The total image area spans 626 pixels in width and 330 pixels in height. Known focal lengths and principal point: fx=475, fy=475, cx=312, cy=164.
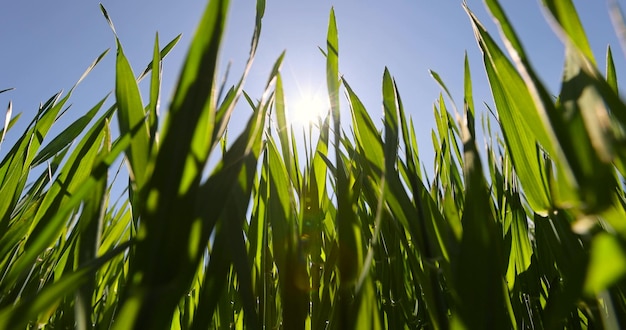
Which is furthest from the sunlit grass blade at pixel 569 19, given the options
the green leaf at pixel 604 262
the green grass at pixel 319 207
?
the green leaf at pixel 604 262

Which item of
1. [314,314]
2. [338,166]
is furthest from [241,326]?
[338,166]

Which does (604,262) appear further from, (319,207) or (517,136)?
(319,207)

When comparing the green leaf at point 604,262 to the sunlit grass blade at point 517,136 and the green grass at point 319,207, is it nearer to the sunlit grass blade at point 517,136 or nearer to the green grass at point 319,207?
the green grass at point 319,207

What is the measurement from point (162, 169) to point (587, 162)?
0.66 ft

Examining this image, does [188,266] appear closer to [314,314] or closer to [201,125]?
[201,125]

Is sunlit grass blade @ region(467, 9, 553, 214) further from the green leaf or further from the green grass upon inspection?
the green leaf

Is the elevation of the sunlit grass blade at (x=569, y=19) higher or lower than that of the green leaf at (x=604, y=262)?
higher

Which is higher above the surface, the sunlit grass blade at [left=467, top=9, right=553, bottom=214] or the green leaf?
the sunlit grass blade at [left=467, top=9, right=553, bottom=214]

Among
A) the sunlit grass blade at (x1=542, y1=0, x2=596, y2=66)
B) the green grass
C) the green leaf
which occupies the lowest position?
the green leaf

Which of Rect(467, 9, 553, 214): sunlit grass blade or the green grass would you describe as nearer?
the green grass

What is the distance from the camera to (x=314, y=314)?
467 millimetres

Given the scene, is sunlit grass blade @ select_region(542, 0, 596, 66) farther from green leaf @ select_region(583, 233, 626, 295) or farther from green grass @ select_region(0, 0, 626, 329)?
green leaf @ select_region(583, 233, 626, 295)

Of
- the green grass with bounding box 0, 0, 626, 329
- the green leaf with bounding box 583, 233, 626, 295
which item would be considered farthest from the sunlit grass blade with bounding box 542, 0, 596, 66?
the green leaf with bounding box 583, 233, 626, 295

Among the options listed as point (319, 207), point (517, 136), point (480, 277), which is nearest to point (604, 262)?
point (480, 277)
